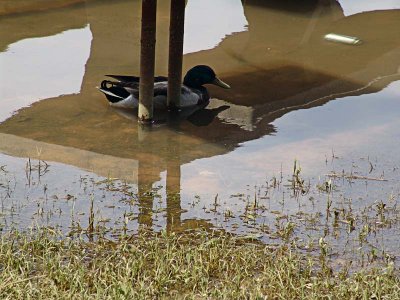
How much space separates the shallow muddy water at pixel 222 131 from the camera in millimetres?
7941

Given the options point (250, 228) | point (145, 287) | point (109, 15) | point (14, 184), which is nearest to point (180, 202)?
point (250, 228)

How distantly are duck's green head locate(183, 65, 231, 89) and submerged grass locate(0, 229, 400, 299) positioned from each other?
409 centimetres

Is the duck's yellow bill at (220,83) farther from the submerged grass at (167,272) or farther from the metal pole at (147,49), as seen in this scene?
the submerged grass at (167,272)

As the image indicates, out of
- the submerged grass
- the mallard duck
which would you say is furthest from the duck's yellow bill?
the submerged grass

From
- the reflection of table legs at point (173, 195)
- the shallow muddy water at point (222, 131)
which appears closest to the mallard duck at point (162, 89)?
the shallow muddy water at point (222, 131)

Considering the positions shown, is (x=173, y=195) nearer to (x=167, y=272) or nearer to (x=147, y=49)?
(x=167, y=272)

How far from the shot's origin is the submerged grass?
6250 mm

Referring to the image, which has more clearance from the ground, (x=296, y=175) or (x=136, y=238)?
(x=296, y=175)

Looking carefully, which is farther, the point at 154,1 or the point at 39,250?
the point at 154,1

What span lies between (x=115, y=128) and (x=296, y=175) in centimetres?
229

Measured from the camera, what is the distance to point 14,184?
8406mm

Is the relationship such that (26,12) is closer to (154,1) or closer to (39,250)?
(154,1)

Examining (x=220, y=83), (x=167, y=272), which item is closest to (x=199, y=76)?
(x=220, y=83)

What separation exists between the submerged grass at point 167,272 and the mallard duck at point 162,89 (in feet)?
11.6
